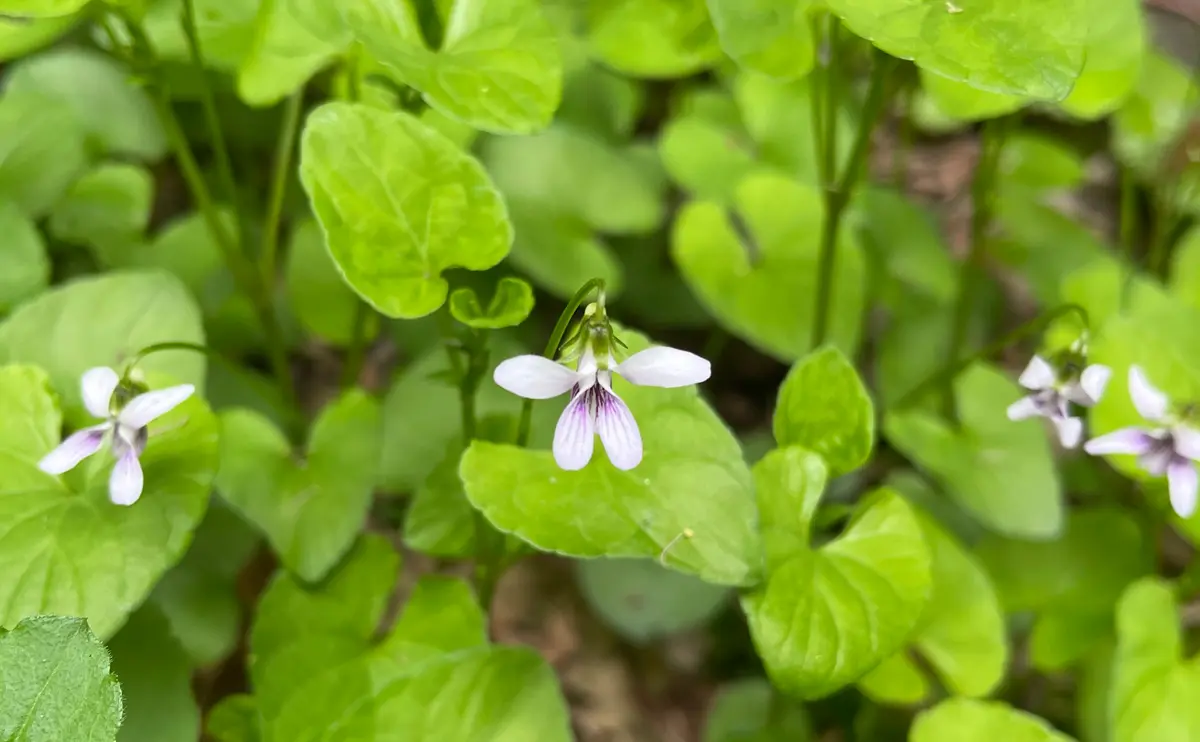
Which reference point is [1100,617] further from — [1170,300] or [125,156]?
[125,156]

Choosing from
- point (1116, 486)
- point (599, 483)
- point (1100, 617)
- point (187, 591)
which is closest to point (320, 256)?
point (187, 591)

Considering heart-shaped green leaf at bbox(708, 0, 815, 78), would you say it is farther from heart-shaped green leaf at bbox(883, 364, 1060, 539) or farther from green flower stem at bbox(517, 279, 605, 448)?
heart-shaped green leaf at bbox(883, 364, 1060, 539)

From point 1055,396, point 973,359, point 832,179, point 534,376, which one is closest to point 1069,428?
point 1055,396

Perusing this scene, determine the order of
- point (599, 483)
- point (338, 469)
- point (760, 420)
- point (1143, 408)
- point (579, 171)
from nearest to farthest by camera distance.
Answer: point (599, 483) < point (1143, 408) < point (338, 469) < point (579, 171) < point (760, 420)

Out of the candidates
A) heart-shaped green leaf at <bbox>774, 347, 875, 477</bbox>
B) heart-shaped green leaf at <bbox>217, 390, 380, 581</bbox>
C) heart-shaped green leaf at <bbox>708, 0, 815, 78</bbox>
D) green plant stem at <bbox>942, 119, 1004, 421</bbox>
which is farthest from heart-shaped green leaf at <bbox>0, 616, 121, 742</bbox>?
green plant stem at <bbox>942, 119, 1004, 421</bbox>

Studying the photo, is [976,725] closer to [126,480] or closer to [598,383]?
[598,383]

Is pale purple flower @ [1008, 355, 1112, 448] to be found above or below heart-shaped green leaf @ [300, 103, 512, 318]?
below
